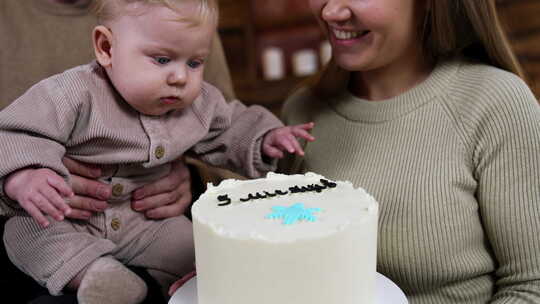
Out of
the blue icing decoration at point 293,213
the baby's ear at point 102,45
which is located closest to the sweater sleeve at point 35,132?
the baby's ear at point 102,45

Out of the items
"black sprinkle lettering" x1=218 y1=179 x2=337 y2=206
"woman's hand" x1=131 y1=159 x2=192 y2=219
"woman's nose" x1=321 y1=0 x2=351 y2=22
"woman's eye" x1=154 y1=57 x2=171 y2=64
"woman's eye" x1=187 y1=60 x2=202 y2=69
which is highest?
"woman's nose" x1=321 y1=0 x2=351 y2=22

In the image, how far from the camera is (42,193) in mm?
1096

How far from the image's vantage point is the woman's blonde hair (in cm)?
146

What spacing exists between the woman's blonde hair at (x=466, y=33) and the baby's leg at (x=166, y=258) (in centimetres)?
82

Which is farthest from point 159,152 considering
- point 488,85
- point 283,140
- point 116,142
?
point 488,85

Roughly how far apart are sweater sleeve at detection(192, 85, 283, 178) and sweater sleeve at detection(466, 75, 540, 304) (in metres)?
0.53

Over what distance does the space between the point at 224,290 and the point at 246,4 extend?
3397 mm

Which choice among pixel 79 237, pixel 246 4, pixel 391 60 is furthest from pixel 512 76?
pixel 246 4

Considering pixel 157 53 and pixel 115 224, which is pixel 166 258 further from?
pixel 157 53

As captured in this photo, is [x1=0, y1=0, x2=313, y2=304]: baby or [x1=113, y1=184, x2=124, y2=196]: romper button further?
[x1=113, y1=184, x2=124, y2=196]: romper button

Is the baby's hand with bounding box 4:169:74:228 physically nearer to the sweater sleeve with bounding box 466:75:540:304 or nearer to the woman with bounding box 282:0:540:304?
the woman with bounding box 282:0:540:304

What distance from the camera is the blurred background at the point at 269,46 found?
415 centimetres

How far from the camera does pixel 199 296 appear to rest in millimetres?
1063

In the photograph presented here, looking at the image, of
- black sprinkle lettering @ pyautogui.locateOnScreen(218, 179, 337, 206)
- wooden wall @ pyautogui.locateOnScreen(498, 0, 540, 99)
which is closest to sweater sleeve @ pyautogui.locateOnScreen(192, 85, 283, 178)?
black sprinkle lettering @ pyautogui.locateOnScreen(218, 179, 337, 206)
